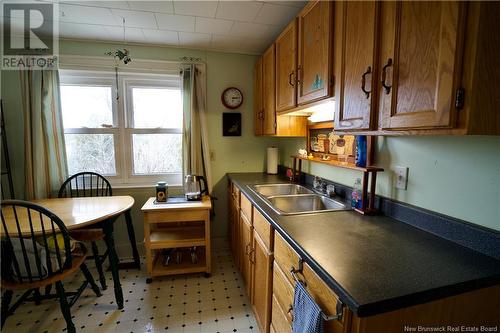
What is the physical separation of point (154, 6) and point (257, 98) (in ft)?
4.09

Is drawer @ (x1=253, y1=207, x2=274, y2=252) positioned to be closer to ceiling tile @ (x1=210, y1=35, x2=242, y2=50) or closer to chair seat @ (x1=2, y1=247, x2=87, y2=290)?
chair seat @ (x1=2, y1=247, x2=87, y2=290)

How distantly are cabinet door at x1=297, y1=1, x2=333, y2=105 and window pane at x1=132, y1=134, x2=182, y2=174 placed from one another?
1648mm

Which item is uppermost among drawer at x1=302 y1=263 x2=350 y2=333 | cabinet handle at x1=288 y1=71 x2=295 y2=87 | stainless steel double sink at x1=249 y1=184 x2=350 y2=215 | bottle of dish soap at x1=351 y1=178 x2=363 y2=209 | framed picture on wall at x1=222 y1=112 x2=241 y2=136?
cabinet handle at x1=288 y1=71 x2=295 y2=87

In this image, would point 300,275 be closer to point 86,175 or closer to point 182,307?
point 182,307

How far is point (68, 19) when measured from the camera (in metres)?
1.97

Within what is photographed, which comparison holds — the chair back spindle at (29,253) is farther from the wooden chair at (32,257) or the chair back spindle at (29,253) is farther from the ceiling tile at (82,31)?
the ceiling tile at (82,31)

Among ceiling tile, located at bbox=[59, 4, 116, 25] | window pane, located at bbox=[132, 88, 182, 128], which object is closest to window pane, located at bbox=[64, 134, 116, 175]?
window pane, located at bbox=[132, 88, 182, 128]

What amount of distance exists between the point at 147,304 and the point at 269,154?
1.80m

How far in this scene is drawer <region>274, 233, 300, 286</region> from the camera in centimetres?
104

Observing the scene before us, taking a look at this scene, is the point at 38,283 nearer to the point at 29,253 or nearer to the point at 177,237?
the point at 29,253

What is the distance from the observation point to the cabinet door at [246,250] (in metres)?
1.77

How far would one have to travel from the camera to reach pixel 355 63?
109cm

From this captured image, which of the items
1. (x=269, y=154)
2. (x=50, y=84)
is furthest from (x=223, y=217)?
(x=50, y=84)

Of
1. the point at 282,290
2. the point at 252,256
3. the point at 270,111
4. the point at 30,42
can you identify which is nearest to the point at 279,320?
the point at 282,290
